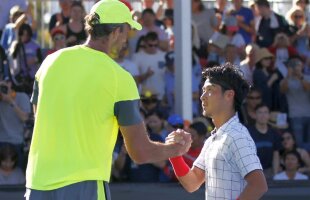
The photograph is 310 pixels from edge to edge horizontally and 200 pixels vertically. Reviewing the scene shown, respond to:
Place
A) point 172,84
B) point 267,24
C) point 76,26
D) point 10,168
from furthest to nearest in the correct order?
point 267,24, point 76,26, point 172,84, point 10,168

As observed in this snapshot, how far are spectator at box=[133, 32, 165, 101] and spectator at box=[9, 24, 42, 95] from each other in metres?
1.24

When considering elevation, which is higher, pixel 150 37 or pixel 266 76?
pixel 150 37

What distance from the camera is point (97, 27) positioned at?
4.54 meters

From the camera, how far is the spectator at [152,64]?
448 inches

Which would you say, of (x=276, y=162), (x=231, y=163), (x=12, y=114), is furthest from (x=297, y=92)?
(x=231, y=163)

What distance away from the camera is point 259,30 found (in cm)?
1234

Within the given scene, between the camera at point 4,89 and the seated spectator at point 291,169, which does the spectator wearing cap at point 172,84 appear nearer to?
the seated spectator at point 291,169

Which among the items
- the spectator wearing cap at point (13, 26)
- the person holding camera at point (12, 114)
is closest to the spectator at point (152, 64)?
the spectator wearing cap at point (13, 26)

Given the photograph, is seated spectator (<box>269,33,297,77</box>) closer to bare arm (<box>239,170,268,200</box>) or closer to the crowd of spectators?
the crowd of spectators

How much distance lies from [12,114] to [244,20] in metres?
3.96

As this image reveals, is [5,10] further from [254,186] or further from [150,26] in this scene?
[254,186]

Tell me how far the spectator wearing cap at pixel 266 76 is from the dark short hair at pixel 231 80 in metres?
6.39

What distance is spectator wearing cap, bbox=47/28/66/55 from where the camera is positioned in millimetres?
11468

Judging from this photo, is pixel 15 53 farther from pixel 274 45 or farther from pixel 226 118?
pixel 226 118
